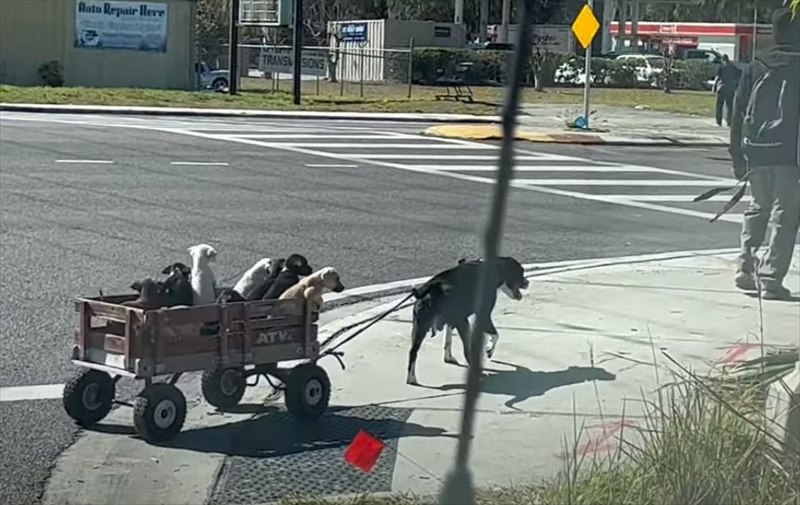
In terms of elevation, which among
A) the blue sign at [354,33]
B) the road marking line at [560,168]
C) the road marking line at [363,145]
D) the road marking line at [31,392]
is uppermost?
the blue sign at [354,33]

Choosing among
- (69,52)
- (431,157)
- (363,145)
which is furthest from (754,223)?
(69,52)

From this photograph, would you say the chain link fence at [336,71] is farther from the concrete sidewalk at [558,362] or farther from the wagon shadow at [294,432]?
the wagon shadow at [294,432]

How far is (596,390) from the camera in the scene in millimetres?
6668

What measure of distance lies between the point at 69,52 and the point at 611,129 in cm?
1878

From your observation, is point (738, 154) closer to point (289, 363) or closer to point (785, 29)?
point (785, 29)

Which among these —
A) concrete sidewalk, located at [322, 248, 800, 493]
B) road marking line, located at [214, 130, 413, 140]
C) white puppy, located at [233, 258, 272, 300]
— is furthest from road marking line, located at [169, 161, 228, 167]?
white puppy, located at [233, 258, 272, 300]

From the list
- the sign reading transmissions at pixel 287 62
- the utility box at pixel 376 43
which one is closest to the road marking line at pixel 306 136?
the utility box at pixel 376 43

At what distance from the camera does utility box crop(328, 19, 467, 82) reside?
104 ft

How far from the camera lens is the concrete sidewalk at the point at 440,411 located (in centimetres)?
548

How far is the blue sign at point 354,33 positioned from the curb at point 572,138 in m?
4.69

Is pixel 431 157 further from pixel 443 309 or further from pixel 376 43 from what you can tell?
pixel 376 43

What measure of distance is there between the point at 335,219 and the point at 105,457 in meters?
7.62

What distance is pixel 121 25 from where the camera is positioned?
132ft

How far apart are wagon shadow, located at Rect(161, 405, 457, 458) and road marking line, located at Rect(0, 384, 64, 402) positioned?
0.97 metres
